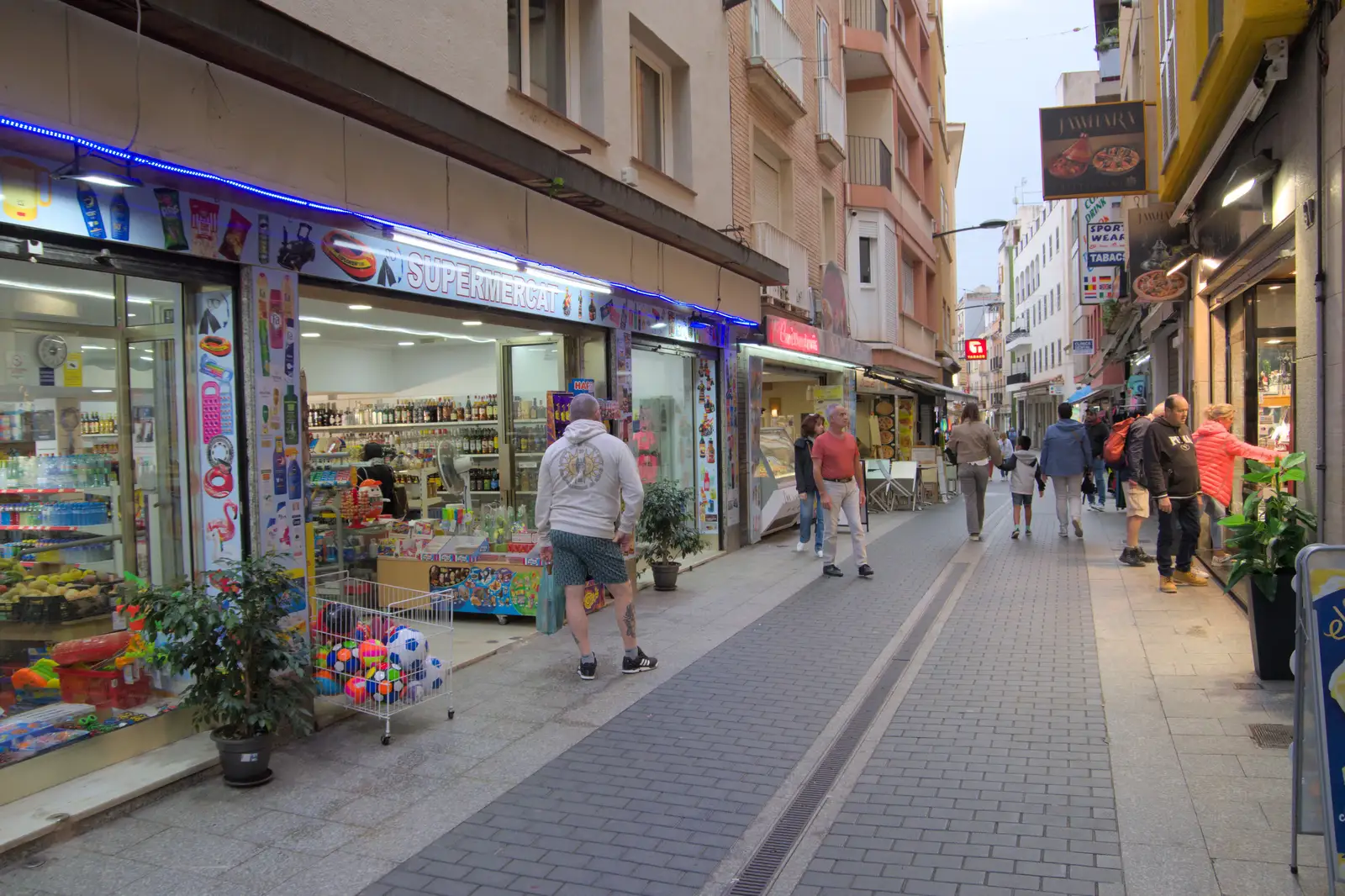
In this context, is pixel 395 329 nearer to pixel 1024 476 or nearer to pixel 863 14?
pixel 1024 476

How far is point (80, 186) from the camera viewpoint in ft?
14.4

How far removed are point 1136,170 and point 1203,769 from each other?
999cm

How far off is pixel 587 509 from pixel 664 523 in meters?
3.10

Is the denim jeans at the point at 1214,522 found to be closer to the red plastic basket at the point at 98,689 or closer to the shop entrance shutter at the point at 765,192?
the shop entrance shutter at the point at 765,192

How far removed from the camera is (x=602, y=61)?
9164mm

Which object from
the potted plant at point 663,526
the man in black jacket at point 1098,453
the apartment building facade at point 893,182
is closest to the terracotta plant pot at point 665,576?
the potted plant at point 663,526

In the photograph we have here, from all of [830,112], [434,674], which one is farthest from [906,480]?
[434,674]

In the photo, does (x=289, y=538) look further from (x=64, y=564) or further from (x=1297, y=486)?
(x=1297, y=486)

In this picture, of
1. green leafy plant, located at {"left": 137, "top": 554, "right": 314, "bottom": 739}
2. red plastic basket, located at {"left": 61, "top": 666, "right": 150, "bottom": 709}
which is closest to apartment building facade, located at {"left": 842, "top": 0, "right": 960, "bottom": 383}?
green leafy plant, located at {"left": 137, "top": 554, "right": 314, "bottom": 739}

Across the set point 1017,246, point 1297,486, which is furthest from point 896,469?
point 1017,246

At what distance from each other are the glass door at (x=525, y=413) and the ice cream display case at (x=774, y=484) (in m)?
3.78

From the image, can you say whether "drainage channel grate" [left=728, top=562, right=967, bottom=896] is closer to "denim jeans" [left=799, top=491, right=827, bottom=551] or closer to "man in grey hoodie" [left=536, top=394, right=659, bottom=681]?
"man in grey hoodie" [left=536, top=394, right=659, bottom=681]

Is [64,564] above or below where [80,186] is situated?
below

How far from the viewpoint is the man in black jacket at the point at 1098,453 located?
1639 centimetres
